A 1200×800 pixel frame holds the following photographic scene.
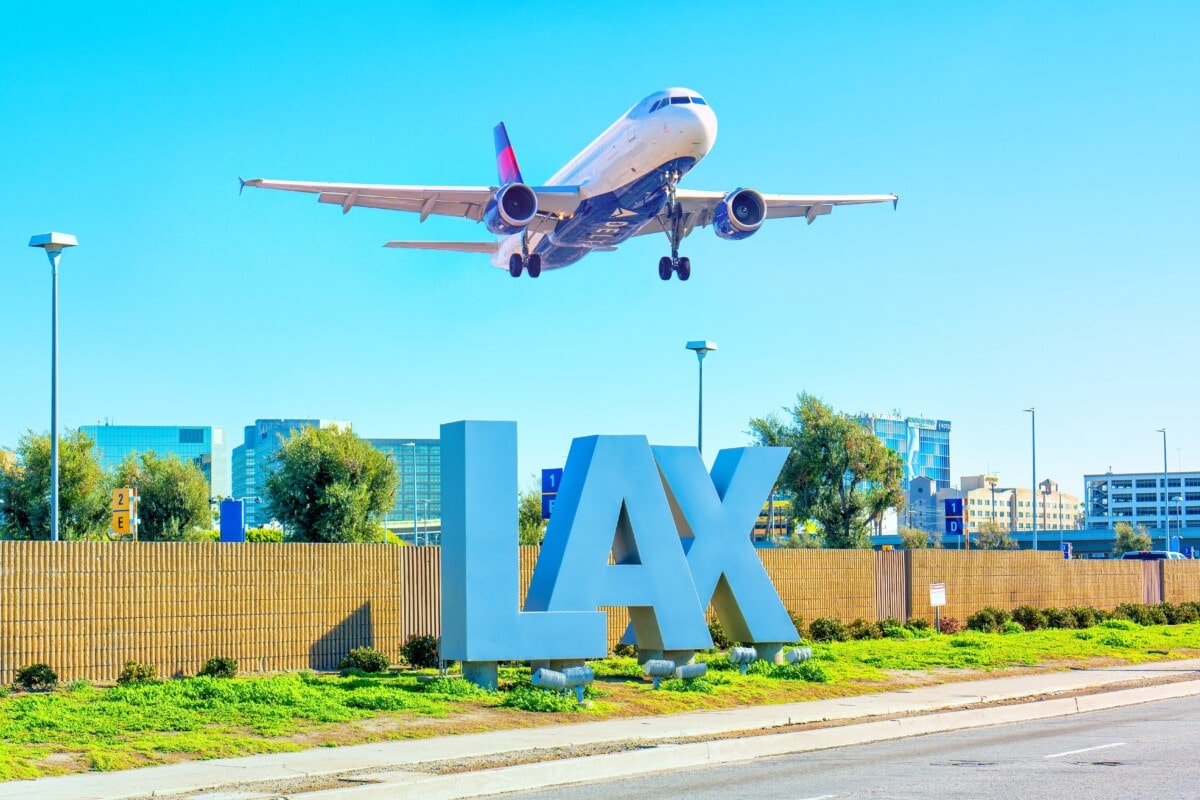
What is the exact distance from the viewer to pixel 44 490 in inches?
1770

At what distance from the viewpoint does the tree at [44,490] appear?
44875 millimetres

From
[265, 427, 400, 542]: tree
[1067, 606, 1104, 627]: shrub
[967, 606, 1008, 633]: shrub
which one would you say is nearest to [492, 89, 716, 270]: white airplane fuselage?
[265, 427, 400, 542]: tree

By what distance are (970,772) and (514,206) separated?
89.8 feet

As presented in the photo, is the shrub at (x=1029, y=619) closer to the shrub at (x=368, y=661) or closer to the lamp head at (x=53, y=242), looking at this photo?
the shrub at (x=368, y=661)

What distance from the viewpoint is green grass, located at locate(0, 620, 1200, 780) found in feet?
46.8

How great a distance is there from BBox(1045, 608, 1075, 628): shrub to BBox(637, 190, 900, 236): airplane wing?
14.7 metres

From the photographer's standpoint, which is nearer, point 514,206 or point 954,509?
point 514,206

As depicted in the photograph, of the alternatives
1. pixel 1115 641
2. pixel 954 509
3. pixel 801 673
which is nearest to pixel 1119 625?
pixel 1115 641

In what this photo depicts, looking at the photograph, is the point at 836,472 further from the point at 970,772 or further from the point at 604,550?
the point at 970,772

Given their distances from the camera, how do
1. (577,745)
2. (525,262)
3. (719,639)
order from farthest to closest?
1. (525,262)
2. (719,639)
3. (577,745)

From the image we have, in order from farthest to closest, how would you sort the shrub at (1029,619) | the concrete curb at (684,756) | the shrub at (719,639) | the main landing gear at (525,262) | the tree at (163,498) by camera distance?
the tree at (163,498) → the main landing gear at (525,262) → the shrub at (1029,619) → the shrub at (719,639) → the concrete curb at (684,756)

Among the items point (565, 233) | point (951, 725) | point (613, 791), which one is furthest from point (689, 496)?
point (565, 233)

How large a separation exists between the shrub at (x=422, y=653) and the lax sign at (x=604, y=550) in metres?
2.98

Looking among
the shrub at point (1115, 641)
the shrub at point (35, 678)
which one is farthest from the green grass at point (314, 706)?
the shrub at point (1115, 641)
